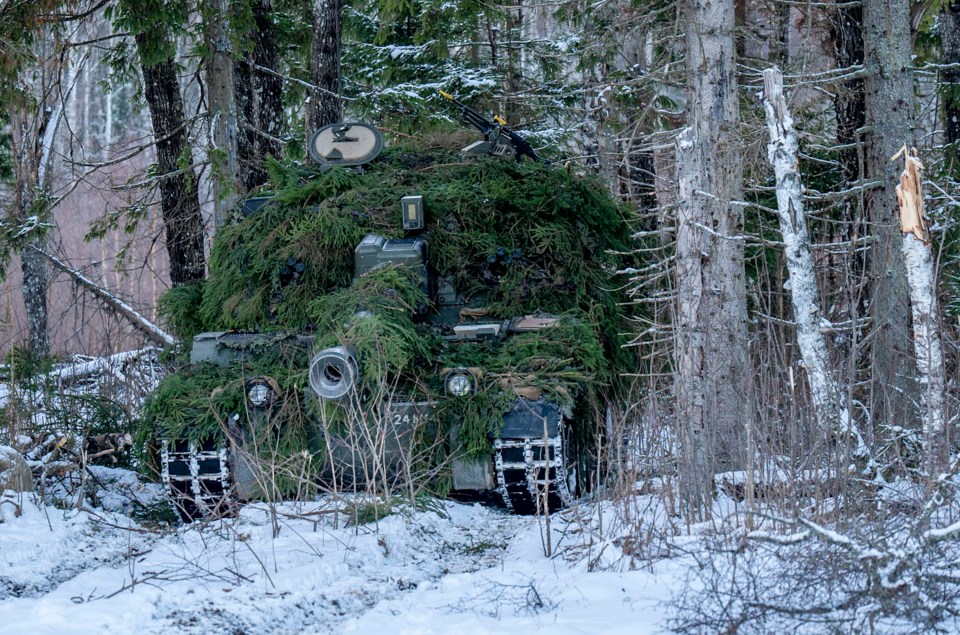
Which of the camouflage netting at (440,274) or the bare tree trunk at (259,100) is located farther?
the bare tree trunk at (259,100)

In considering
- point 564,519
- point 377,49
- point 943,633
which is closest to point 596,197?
point 564,519

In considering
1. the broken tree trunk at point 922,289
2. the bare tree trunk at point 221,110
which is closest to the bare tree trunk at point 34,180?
the bare tree trunk at point 221,110

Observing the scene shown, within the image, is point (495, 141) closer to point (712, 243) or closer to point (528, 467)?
point (712, 243)

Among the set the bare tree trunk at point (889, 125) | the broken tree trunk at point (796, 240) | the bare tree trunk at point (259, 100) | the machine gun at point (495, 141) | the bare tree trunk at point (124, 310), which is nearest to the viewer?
the broken tree trunk at point (796, 240)

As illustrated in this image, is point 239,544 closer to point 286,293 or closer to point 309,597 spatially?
point 309,597

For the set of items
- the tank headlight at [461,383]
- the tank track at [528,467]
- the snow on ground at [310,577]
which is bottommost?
the snow on ground at [310,577]

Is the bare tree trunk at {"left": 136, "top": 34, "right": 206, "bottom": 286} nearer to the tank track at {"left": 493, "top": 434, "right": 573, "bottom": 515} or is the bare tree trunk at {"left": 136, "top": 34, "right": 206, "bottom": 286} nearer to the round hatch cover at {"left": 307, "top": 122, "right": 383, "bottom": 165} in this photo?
the round hatch cover at {"left": 307, "top": 122, "right": 383, "bottom": 165}

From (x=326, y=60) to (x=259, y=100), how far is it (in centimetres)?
111

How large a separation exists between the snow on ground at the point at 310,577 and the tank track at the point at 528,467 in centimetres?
25

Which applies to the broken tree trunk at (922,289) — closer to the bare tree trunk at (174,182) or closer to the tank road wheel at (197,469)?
the tank road wheel at (197,469)

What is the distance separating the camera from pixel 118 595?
5.79 m

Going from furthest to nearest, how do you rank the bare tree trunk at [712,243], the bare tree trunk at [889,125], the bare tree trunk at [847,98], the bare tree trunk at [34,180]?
the bare tree trunk at [34,180] → the bare tree trunk at [847,98] → the bare tree trunk at [889,125] → the bare tree trunk at [712,243]

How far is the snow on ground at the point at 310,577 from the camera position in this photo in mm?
5379

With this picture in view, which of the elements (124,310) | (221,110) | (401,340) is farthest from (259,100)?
(401,340)
